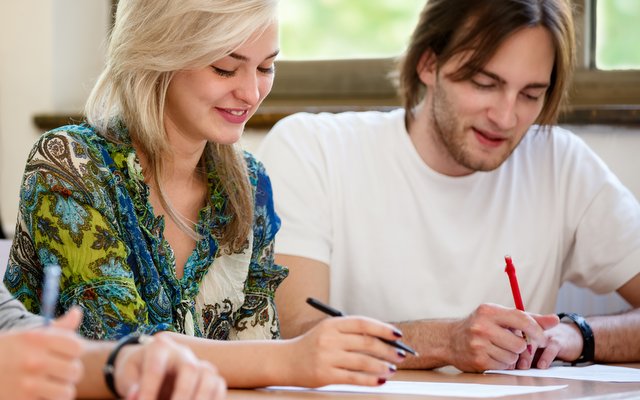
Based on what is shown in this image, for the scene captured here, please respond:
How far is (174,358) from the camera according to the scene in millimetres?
997

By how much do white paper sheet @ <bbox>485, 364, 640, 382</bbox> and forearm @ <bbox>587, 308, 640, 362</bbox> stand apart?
0.10 metres

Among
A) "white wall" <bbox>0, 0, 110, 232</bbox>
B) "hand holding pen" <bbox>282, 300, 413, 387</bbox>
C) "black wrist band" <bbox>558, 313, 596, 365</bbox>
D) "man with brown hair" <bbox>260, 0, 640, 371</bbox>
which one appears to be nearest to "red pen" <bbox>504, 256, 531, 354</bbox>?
"black wrist band" <bbox>558, 313, 596, 365</bbox>

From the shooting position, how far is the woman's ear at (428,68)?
7.71ft

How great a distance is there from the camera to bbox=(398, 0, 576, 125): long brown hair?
218 centimetres

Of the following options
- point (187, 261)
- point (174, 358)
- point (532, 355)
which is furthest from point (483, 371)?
point (174, 358)

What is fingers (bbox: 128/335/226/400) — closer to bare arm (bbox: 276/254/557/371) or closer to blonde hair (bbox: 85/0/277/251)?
blonde hair (bbox: 85/0/277/251)

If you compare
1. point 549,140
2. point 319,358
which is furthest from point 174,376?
point 549,140

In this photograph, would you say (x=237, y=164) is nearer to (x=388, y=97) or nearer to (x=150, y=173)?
(x=150, y=173)

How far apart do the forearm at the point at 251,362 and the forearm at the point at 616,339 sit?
87cm

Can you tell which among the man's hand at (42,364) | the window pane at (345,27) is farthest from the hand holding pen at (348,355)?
the window pane at (345,27)

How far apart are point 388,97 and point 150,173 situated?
1416 millimetres

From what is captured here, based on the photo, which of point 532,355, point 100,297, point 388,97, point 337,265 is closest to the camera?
point 100,297

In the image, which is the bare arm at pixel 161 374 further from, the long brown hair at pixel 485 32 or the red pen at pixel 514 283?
the long brown hair at pixel 485 32

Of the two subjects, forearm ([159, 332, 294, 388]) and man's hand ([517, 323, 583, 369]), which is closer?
forearm ([159, 332, 294, 388])
